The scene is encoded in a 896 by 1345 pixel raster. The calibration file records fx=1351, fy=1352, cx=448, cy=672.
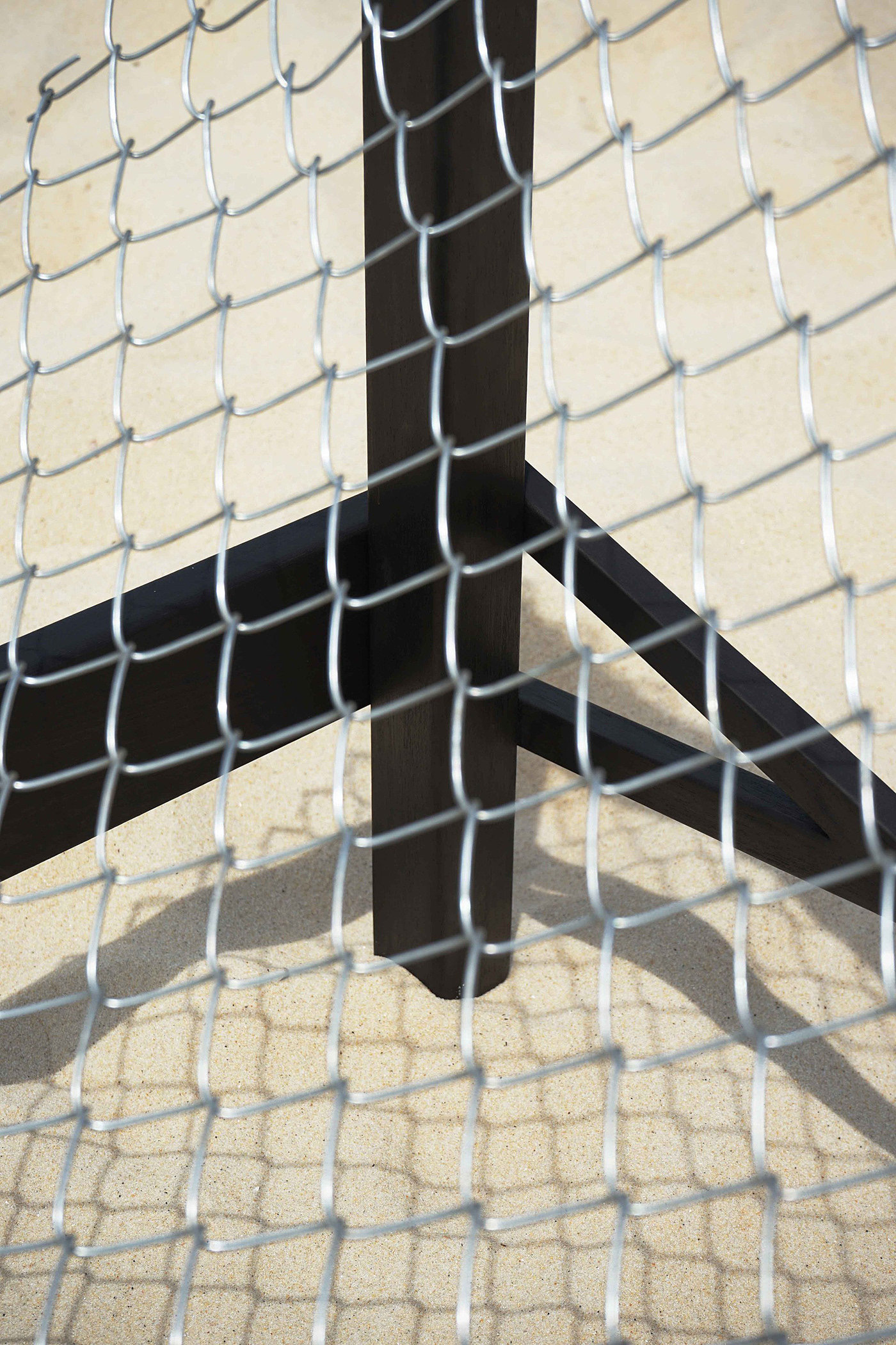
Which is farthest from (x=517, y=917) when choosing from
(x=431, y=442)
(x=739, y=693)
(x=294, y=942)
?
(x=431, y=442)

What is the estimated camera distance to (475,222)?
118cm

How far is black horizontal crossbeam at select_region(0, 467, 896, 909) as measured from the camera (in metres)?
1.26

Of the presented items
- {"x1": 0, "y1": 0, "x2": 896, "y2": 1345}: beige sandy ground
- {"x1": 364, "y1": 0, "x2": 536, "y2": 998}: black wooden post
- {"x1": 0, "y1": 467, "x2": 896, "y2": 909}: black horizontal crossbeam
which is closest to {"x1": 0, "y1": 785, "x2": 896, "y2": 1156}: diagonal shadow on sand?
{"x1": 0, "y1": 0, "x2": 896, "y2": 1345}: beige sandy ground

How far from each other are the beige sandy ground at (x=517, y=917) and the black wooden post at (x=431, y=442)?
234mm

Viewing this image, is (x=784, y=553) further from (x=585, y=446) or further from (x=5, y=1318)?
(x=5, y=1318)

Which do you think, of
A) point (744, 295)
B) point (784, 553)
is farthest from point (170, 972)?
point (744, 295)

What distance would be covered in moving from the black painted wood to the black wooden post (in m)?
0.08

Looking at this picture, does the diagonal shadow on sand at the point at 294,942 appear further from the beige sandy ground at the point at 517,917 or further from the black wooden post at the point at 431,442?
the black wooden post at the point at 431,442

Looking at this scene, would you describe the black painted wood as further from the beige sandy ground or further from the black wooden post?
the beige sandy ground

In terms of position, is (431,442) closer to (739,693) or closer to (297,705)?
(297,705)

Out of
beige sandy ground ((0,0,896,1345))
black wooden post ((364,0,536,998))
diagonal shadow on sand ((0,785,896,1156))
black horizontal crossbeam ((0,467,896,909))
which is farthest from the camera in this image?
diagonal shadow on sand ((0,785,896,1156))

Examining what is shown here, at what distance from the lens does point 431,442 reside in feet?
4.23

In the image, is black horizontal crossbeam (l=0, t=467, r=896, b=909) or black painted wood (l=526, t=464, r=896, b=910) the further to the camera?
black painted wood (l=526, t=464, r=896, b=910)

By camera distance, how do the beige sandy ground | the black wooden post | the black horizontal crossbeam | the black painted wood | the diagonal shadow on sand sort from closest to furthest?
the black wooden post < the black horizontal crossbeam < the black painted wood < the beige sandy ground < the diagonal shadow on sand
